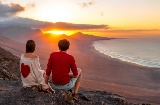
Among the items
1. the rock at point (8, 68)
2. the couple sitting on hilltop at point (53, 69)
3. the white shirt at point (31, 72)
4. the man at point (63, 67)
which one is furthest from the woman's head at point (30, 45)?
the rock at point (8, 68)

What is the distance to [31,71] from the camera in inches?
369

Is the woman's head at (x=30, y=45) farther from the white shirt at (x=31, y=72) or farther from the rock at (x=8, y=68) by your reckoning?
the rock at (x=8, y=68)

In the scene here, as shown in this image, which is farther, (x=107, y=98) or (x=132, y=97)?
(x=132, y=97)

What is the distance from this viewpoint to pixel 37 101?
30.5 ft

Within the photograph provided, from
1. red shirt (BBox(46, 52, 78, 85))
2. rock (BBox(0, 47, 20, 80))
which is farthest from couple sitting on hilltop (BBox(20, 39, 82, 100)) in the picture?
rock (BBox(0, 47, 20, 80))

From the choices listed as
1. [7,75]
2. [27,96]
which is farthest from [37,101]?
[7,75]

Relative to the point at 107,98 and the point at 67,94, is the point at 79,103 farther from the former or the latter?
the point at 107,98

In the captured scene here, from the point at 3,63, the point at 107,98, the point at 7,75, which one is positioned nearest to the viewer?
the point at 107,98

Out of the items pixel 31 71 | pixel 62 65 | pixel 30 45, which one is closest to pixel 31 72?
pixel 31 71

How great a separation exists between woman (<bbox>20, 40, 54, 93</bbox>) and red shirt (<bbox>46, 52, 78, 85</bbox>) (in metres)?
0.41

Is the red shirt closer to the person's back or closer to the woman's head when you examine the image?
the person's back

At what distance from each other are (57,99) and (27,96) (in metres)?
1.06

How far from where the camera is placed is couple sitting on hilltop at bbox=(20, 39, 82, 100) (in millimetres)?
9188

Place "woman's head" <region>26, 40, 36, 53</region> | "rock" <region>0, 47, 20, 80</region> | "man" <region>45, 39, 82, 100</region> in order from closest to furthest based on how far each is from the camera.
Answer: "woman's head" <region>26, 40, 36, 53</region> < "man" <region>45, 39, 82, 100</region> < "rock" <region>0, 47, 20, 80</region>
